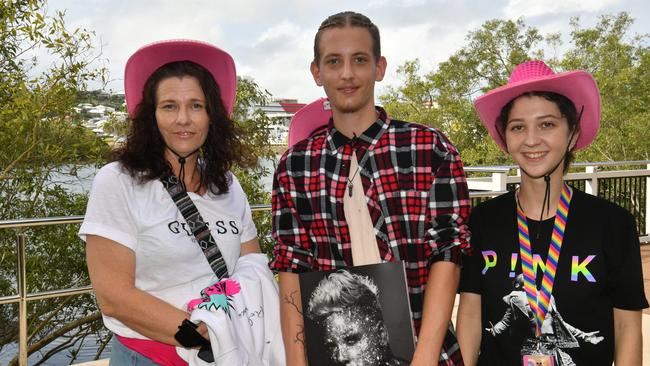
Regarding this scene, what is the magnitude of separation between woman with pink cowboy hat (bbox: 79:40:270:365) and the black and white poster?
0.35 metres

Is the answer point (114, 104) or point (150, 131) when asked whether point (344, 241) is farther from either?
point (114, 104)

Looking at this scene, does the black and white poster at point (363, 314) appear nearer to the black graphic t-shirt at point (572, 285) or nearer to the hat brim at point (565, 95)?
the black graphic t-shirt at point (572, 285)

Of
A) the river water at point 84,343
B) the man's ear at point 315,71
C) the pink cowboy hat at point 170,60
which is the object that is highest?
the pink cowboy hat at point 170,60

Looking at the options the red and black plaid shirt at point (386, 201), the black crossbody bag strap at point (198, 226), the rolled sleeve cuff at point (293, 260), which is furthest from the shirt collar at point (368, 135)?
the black crossbody bag strap at point (198, 226)

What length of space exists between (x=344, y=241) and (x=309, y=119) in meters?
0.51

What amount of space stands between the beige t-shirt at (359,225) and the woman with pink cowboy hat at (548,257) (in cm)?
38

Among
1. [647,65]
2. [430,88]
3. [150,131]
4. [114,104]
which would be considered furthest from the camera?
[430,88]

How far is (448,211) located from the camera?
1.65 metres

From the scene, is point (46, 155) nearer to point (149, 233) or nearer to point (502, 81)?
point (149, 233)

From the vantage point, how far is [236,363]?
1.65 m

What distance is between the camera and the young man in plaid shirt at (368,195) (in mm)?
1643

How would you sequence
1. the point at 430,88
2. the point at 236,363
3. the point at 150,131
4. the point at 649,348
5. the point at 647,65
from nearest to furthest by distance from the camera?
the point at 236,363, the point at 150,131, the point at 649,348, the point at 647,65, the point at 430,88

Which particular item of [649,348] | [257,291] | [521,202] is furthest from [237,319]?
[649,348]

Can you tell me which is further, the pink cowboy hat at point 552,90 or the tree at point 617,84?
the tree at point 617,84
